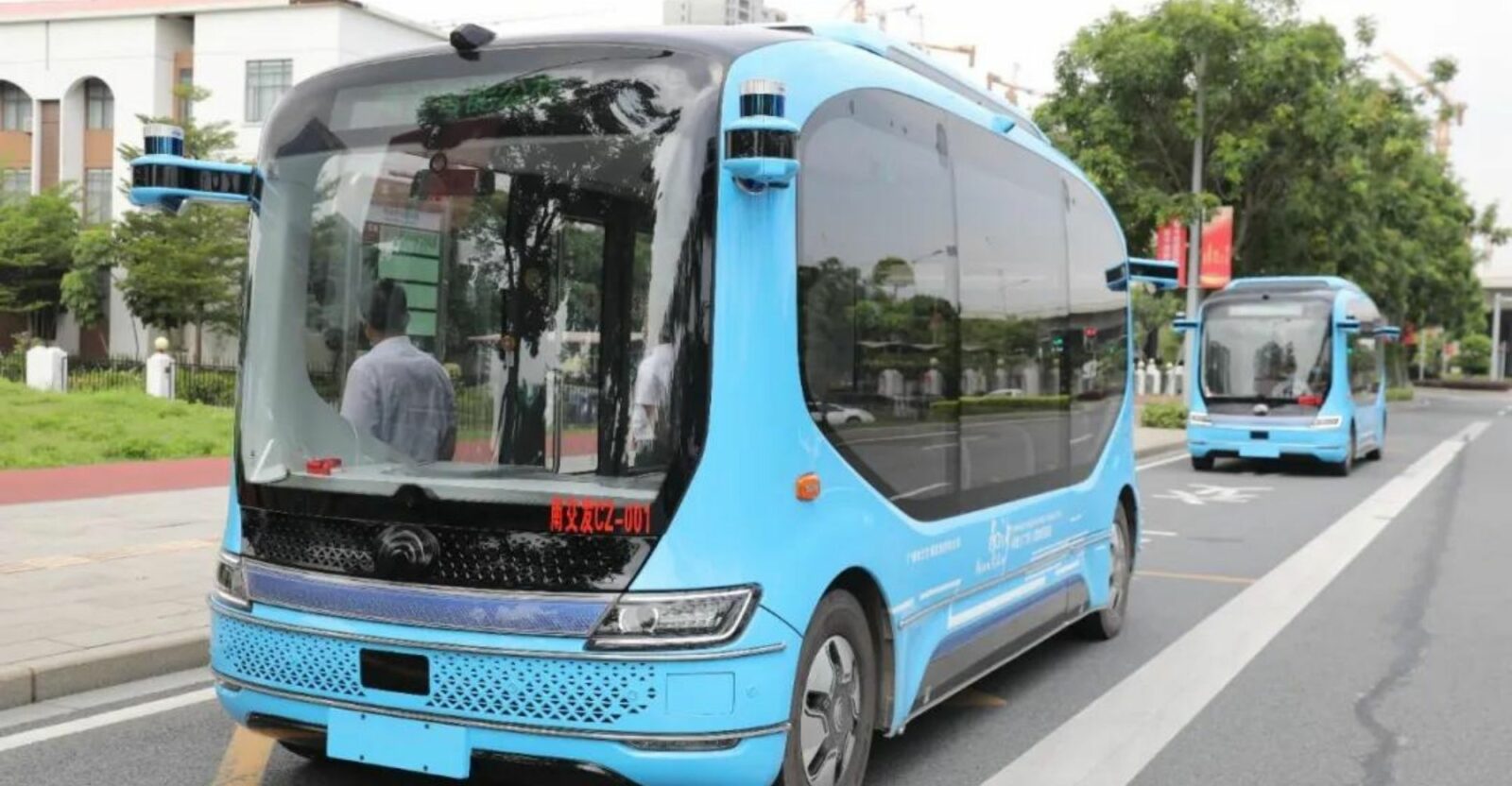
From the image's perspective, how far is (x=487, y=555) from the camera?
4070 millimetres

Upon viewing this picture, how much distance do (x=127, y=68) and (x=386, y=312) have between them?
45973mm

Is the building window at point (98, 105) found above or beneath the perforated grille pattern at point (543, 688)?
above

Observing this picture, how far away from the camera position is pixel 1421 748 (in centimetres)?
589

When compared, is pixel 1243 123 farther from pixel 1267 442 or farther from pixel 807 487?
pixel 807 487

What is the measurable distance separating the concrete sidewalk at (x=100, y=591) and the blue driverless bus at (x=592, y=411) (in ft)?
7.15

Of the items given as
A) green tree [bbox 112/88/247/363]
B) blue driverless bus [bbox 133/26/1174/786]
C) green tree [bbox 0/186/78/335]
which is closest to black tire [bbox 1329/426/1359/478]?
blue driverless bus [bbox 133/26/1174/786]

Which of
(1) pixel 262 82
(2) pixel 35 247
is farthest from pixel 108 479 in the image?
(2) pixel 35 247

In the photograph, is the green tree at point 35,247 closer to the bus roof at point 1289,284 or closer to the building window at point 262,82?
the building window at point 262,82

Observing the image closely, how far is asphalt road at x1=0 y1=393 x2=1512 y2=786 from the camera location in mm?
5344

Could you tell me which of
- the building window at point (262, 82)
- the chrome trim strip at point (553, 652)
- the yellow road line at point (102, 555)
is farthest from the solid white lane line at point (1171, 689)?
the building window at point (262, 82)

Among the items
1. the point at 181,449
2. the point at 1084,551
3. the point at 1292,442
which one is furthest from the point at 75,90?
the point at 1084,551

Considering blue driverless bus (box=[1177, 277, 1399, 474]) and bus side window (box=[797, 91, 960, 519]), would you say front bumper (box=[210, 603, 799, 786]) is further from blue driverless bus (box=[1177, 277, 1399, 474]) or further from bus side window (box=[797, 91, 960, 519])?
blue driverless bus (box=[1177, 277, 1399, 474])

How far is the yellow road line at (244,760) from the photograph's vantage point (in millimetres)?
5039

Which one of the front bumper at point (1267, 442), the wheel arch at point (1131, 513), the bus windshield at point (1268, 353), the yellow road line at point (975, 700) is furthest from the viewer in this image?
the bus windshield at point (1268, 353)
